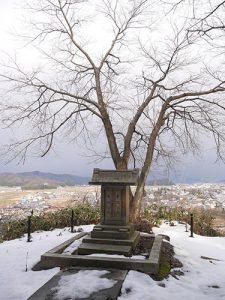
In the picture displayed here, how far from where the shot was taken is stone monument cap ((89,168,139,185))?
34.5 ft

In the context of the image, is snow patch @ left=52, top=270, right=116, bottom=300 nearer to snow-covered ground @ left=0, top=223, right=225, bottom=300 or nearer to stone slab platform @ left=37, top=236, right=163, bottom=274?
snow-covered ground @ left=0, top=223, right=225, bottom=300

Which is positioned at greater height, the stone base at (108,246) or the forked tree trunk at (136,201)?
the forked tree trunk at (136,201)

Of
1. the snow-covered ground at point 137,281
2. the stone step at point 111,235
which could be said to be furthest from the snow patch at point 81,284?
the stone step at point 111,235

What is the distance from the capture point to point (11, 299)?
6.77 m

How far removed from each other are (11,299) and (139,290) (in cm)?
269

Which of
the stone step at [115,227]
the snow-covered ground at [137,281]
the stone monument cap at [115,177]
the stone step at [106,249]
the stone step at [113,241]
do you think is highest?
the stone monument cap at [115,177]

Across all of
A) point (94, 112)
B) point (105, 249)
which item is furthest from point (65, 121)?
point (105, 249)

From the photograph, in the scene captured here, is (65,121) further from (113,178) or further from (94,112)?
(113,178)

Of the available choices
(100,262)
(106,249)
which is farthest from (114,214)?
(100,262)

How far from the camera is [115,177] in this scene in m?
10.7

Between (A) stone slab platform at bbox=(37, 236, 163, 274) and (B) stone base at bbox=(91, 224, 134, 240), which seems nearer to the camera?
(A) stone slab platform at bbox=(37, 236, 163, 274)

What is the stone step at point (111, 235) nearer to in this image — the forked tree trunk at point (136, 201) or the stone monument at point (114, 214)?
the stone monument at point (114, 214)

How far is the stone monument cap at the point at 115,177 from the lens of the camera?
1052 cm

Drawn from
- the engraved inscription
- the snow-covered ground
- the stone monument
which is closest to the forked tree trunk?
the stone monument
